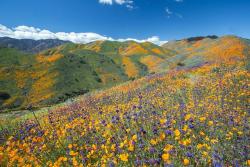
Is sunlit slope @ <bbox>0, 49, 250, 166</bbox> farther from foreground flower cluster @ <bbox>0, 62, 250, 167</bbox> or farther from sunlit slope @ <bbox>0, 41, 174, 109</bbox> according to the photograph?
sunlit slope @ <bbox>0, 41, 174, 109</bbox>

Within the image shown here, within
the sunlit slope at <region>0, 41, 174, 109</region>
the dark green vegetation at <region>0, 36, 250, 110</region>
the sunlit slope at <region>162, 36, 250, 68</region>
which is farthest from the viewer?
the sunlit slope at <region>0, 41, 174, 109</region>

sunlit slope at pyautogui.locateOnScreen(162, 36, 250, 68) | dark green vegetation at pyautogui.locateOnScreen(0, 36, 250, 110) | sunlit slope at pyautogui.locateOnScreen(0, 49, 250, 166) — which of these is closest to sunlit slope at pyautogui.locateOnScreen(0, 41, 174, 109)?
dark green vegetation at pyautogui.locateOnScreen(0, 36, 250, 110)

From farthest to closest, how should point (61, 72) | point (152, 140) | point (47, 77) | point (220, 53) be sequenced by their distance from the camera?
point (61, 72), point (47, 77), point (220, 53), point (152, 140)

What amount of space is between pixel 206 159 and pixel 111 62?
200ft

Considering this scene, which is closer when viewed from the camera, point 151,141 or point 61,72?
point 151,141

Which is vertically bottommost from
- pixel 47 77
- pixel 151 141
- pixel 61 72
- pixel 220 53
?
pixel 47 77

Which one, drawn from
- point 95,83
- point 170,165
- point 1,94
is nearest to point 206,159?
point 170,165

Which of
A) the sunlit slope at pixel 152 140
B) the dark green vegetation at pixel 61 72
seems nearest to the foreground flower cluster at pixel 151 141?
the sunlit slope at pixel 152 140

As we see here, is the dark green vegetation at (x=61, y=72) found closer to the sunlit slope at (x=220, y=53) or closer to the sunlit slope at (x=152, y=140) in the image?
the sunlit slope at (x=220, y=53)

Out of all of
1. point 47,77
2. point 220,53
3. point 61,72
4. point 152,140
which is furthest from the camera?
point 61,72

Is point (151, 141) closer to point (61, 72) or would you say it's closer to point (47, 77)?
point (47, 77)

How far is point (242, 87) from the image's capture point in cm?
1057

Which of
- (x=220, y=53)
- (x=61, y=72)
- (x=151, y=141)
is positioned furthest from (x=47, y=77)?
(x=151, y=141)

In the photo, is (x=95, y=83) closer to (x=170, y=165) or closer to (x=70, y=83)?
(x=70, y=83)
